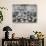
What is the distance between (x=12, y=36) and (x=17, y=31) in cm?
29

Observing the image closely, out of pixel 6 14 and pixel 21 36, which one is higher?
pixel 6 14

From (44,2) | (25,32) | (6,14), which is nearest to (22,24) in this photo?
(25,32)

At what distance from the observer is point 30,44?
174 inches

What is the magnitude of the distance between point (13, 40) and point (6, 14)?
80 cm

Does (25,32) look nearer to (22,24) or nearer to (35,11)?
(22,24)

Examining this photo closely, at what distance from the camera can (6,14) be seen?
4.66m

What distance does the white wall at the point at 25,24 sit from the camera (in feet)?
15.2

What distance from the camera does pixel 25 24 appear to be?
4.67 m

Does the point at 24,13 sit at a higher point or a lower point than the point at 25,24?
higher

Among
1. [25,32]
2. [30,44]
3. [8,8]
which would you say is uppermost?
[8,8]

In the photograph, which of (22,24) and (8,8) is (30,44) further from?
(8,8)

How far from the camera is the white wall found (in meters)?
4.64

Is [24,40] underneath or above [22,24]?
underneath

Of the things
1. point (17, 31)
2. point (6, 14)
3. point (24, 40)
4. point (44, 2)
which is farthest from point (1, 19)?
point (44, 2)
